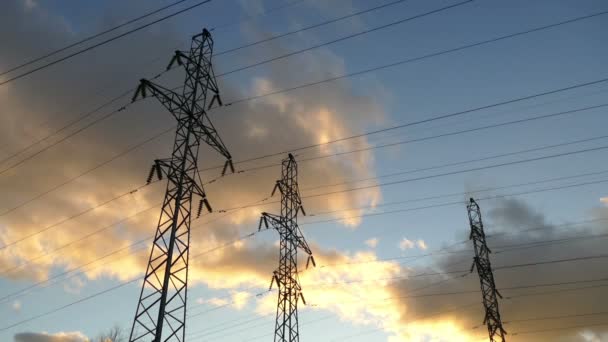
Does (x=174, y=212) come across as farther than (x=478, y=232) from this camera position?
No

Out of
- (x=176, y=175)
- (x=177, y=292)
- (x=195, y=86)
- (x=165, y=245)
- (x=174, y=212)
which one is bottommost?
(x=177, y=292)

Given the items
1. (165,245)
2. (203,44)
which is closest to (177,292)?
(165,245)

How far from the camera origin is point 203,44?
72.1 ft

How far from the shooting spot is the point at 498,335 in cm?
2964

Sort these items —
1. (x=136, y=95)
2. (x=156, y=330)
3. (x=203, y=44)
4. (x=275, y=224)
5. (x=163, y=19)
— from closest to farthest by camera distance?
1. (x=156, y=330)
2. (x=163, y=19)
3. (x=136, y=95)
4. (x=203, y=44)
5. (x=275, y=224)

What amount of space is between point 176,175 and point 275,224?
1308 cm

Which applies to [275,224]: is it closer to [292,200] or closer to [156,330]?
[292,200]

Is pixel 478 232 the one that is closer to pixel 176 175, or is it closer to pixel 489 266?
pixel 489 266

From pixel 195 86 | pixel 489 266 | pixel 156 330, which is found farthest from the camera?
pixel 489 266

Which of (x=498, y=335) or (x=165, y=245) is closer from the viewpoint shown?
(x=165, y=245)

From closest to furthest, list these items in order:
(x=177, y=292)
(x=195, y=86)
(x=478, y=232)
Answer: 1. (x=177, y=292)
2. (x=195, y=86)
3. (x=478, y=232)

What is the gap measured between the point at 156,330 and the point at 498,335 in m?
25.2

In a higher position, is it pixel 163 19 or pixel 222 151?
pixel 163 19

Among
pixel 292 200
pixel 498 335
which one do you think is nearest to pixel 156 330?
pixel 292 200
